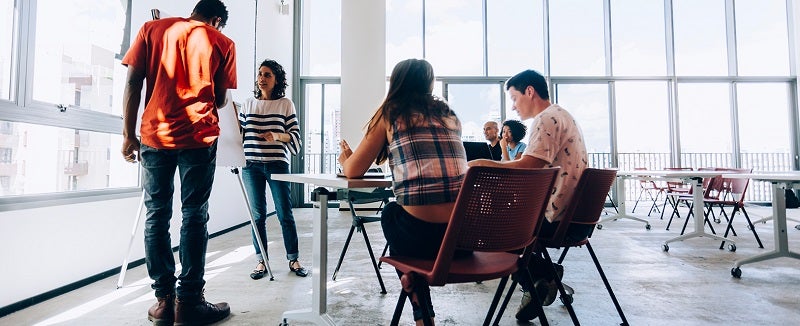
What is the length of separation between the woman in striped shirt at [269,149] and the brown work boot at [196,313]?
74 centimetres

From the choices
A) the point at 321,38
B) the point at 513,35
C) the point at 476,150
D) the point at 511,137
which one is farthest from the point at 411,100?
the point at 321,38

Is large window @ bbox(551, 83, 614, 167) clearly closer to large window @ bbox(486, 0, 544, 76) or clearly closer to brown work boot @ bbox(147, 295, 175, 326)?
large window @ bbox(486, 0, 544, 76)

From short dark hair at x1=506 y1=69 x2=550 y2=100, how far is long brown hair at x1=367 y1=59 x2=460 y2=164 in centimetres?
74

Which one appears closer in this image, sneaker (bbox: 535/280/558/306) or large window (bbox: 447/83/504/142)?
sneaker (bbox: 535/280/558/306)

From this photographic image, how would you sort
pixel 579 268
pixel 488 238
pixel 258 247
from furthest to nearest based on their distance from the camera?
1. pixel 579 268
2. pixel 258 247
3. pixel 488 238

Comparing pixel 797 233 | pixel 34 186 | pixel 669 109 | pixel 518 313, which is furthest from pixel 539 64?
pixel 34 186

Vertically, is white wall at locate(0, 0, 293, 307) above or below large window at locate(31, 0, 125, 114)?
below

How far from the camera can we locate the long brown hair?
1289mm

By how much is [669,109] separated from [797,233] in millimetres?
3272

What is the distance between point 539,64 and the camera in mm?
7016

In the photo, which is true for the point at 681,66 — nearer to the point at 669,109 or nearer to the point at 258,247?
the point at 669,109

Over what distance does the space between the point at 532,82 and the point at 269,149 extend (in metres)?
1.79

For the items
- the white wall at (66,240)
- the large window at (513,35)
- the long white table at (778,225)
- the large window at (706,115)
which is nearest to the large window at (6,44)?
the white wall at (66,240)

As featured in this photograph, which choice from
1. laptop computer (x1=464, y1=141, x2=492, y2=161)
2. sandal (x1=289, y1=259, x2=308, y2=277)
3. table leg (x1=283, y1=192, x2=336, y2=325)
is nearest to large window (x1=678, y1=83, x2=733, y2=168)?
laptop computer (x1=464, y1=141, x2=492, y2=161)
